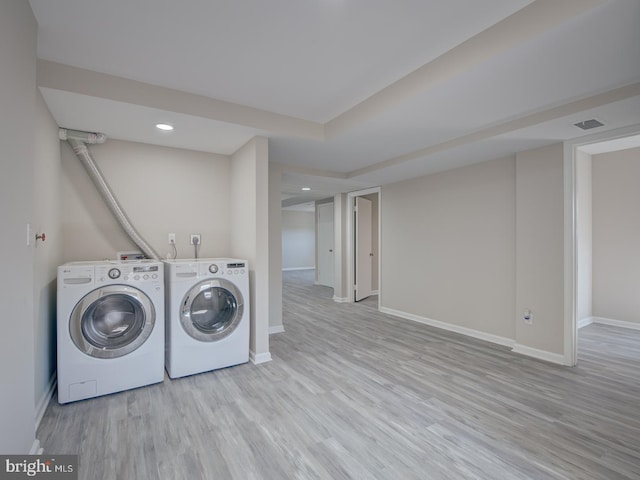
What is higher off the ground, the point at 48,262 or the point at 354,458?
the point at 48,262

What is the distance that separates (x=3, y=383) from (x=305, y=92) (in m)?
2.47

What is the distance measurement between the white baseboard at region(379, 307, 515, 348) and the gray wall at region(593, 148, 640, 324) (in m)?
2.28

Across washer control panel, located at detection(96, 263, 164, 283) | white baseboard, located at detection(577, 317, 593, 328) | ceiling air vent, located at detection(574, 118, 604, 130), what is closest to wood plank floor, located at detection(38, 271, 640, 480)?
washer control panel, located at detection(96, 263, 164, 283)

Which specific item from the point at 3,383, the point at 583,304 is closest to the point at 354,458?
the point at 3,383

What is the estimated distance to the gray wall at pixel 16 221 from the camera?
4.15ft

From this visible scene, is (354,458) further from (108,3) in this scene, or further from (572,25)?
(108,3)

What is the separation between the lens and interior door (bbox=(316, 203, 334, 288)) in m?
7.90

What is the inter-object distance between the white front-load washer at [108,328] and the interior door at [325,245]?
18.2 ft

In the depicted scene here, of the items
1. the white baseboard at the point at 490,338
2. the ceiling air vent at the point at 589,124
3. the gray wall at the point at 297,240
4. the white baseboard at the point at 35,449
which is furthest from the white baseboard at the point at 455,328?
the gray wall at the point at 297,240

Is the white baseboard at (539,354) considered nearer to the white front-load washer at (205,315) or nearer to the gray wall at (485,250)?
the gray wall at (485,250)

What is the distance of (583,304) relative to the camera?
4453 mm

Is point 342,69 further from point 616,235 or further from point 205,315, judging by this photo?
point 616,235

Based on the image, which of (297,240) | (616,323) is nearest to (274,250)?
(616,323)

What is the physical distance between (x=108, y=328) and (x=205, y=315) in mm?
755
